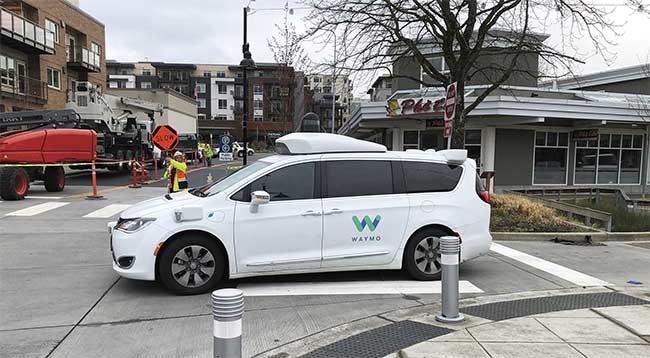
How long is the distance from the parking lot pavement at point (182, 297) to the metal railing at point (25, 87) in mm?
22119

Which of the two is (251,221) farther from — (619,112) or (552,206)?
(619,112)

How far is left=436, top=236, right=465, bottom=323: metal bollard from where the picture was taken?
15.4ft

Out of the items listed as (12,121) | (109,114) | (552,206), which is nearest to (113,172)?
(109,114)

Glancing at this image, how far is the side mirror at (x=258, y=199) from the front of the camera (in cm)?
545

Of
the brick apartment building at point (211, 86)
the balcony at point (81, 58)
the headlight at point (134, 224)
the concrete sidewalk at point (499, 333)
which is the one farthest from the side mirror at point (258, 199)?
the brick apartment building at point (211, 86)

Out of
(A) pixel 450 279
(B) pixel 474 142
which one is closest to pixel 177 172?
(A) pixel 450 279

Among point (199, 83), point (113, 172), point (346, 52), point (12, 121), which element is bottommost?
point (113, 172)

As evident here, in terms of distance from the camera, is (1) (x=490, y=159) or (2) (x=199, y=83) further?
(2) (x=199, y=83)

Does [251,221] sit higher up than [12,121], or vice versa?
[12,121]

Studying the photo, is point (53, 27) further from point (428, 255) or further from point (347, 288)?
point (428, 255)

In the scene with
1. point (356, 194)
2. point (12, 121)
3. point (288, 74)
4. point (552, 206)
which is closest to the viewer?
point (356, 194)

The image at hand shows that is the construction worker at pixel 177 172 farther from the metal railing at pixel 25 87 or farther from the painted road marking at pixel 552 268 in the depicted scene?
the metal railing at pixel 25 87

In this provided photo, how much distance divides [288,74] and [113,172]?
9952mm

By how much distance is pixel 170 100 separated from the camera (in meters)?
52.1
